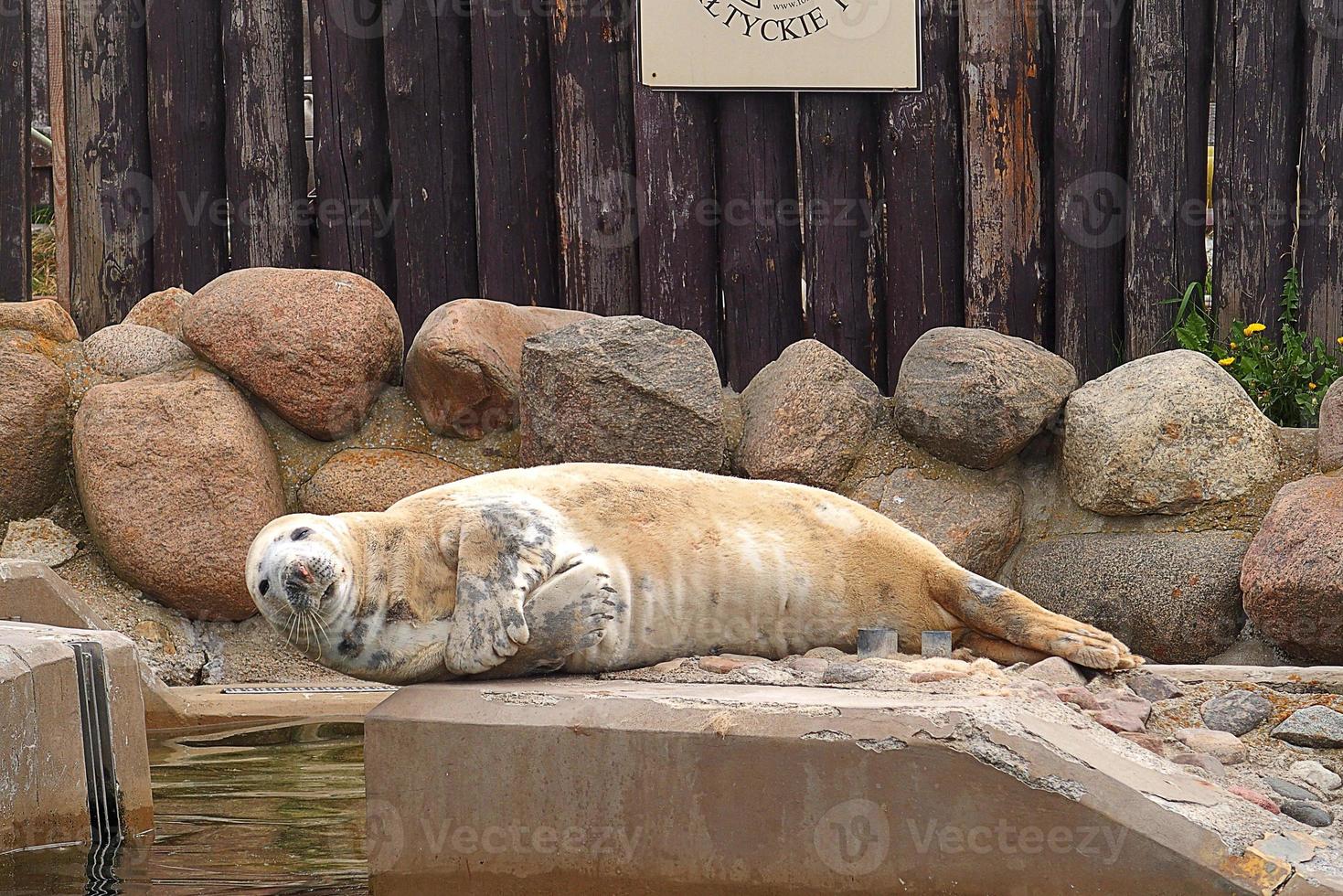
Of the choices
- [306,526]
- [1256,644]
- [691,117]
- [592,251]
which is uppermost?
[691,117]

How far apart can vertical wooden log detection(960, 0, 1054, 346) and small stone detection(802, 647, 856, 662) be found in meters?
2.45

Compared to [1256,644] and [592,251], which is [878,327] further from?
[1256,644]

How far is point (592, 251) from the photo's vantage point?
19.1 ft

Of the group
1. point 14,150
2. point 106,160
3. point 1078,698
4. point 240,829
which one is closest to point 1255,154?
point 1078,698

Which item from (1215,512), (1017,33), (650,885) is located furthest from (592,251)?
(650,885)

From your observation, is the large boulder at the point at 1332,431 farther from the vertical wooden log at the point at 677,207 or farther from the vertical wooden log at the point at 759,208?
the vertical wooden log at the point at 677,207

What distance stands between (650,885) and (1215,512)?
9.79 feet

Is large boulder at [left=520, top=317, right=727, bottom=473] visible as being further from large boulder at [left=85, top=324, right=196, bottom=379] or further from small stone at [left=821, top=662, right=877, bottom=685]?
small stone at [left=821, top=662, right=877, bottom=685]

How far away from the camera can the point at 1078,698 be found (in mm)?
3102

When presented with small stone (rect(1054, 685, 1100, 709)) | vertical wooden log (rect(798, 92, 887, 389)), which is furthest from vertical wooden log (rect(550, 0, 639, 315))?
small stone (rect(1054, 685, 1100, 709))

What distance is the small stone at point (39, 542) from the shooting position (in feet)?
17.4

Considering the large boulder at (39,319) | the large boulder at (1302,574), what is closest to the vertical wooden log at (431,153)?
the large boulder at (39,319)

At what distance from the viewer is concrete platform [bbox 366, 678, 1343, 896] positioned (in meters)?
2.45

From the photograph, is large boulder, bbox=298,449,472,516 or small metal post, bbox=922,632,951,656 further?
large boulder, bbox=298,449,472,516
